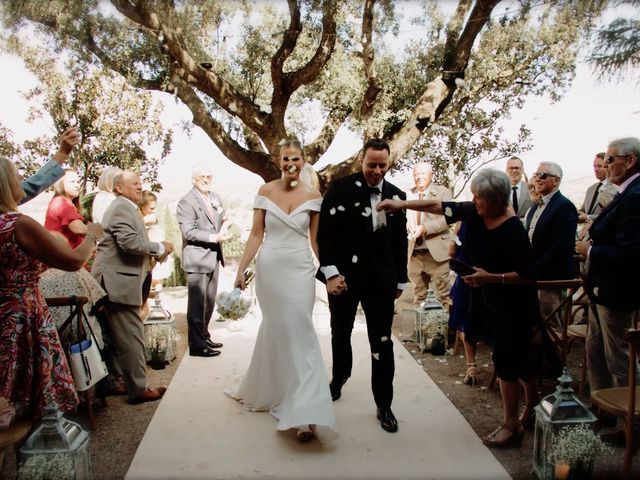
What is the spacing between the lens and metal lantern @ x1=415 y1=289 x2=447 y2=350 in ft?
18.4

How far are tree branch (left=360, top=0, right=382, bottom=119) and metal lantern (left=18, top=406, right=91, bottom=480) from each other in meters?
9.22

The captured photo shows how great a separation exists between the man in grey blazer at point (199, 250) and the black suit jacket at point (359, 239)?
6.28 ft

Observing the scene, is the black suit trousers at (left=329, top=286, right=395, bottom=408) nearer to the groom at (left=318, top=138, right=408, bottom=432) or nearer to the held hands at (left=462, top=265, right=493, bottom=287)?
the groom at (left=318, top=138, right=408, bottom=432)

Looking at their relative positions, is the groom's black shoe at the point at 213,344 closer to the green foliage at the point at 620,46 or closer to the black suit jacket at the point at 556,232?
the black suit jacket at the point at 556,232

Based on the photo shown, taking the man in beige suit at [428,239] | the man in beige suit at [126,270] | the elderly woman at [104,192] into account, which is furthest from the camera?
the man in beige suit at [428,239]

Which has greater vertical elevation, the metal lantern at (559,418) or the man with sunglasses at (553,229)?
Answer: the man with sunglasses at (553,229)

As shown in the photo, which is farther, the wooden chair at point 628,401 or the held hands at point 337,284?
the held hands at point 337,284

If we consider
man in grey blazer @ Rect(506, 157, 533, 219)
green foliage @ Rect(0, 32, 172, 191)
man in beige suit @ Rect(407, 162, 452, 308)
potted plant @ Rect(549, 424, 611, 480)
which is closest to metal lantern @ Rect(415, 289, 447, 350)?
man in beige suit @ Rect(407, 162, 452, 308)

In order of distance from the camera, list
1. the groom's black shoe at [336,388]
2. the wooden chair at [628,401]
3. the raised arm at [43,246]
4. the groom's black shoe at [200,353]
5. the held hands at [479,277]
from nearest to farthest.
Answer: the raised arm at [43,246]
the wooden chair at [628,401]
the held hands at [479,277]
the groom's black shoe at [336,388]
the groom's black shoe at [200,353]

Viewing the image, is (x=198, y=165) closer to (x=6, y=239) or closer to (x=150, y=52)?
(x=6, y=239)

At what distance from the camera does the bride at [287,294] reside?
3619mm

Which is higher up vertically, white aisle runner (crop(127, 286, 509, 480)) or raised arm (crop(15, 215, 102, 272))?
raised arm (crop(15, 215, 102, 272))

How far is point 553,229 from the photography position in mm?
3881

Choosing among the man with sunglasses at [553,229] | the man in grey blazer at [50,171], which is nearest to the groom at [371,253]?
the man with sunglasses at [553,229]
